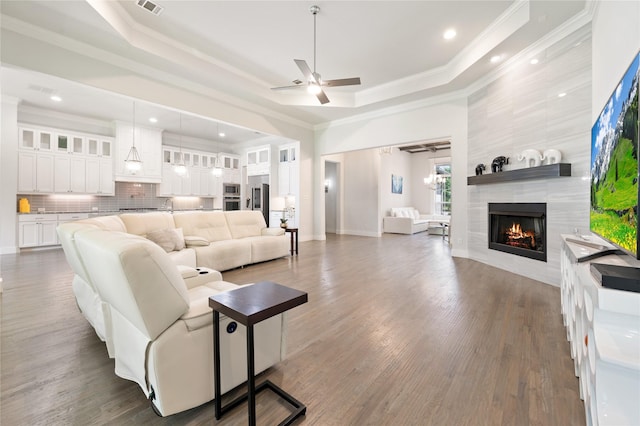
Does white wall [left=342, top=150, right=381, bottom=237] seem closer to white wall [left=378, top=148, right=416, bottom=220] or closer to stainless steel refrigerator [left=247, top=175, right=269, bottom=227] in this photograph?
white wall [left=378, top=148, right=416, bottom=220]

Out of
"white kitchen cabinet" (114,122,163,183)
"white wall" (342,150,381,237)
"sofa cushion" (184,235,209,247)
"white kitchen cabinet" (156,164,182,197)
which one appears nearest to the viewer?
A: "sofa cushion" (184,235,209,247)

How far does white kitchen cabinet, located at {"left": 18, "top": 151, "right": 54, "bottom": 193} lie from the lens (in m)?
5.85

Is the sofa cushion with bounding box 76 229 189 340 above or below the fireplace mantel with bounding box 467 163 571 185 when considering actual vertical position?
below

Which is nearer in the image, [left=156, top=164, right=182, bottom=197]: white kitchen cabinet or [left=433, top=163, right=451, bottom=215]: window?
[left=156, top=164, right=182, bottom=197]: white kitchen cabinet

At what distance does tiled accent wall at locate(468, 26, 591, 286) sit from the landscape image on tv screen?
1930 mm

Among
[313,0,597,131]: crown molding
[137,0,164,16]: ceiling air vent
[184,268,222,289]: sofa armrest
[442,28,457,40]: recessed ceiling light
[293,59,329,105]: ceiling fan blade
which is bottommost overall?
[184,268,222,289]: sofa armrest

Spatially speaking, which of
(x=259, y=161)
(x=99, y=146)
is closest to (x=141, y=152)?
(x=99, y=146)

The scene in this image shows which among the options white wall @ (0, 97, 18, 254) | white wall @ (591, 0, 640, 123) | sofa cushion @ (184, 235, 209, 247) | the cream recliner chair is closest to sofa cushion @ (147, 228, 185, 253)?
sofa cushion @ (184, 235, 209, 247)

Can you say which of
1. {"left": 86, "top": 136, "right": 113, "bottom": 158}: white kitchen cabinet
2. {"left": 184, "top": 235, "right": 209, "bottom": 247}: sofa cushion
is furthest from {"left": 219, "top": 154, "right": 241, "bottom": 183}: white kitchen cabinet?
{"left": 184, "top": 235, "right": 209, "bottom": 247}: sofa cushion

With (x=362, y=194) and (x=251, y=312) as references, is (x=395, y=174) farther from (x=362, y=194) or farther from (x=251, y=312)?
(x=251, y=312)

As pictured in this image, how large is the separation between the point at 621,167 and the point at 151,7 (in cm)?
496

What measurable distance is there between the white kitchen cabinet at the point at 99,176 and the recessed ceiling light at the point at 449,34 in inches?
328

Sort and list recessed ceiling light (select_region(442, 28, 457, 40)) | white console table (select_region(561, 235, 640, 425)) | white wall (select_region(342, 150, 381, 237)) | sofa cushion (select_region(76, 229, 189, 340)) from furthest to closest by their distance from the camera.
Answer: white wall (select_region(342, 150, 381, 237)) → recessed ceiling light (select_region(442, 28, 457, 40)) → sofa cushion (select_region(76, 229, 189, 340)) → white console table (select_region(561, 235, 640, 425))

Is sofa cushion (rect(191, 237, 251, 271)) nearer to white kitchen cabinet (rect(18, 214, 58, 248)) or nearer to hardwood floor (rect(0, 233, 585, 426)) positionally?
hardwood floor (rect(0, 233, 585, 426))
